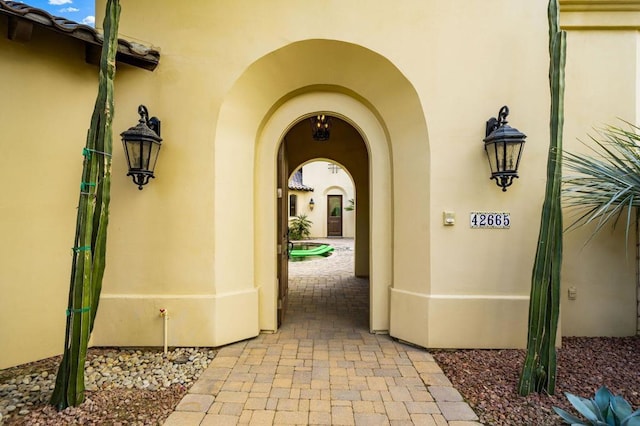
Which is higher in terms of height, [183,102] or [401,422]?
[183,102]

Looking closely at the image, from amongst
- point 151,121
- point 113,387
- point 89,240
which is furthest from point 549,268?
point 151,121

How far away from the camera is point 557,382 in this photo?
2812 mm

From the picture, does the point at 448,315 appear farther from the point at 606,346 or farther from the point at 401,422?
the point at 606,346

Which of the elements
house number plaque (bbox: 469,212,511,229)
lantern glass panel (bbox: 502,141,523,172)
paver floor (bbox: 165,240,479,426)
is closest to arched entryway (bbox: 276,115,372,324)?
paver floor (bbox: 165,240,479,426)

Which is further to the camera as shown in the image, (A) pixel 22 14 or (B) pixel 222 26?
(B) pixel 222 26

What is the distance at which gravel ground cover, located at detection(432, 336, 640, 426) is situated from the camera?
7.95 feet

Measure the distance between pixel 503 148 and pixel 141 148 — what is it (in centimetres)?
396

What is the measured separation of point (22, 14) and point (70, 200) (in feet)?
5.92

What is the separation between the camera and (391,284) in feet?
13.2

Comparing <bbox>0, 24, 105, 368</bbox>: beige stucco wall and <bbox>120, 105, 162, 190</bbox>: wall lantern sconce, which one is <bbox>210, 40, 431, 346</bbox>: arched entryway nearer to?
<bbox>120, 105, 162, 190</bbox>: wall lantern sconce

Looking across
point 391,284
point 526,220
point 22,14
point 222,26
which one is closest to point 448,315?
Result: point 391,284

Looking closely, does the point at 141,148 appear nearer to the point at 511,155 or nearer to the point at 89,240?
the point at 89,240

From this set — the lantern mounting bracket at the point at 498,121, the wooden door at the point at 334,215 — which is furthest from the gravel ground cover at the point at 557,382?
the wooden door at the point at 334,215

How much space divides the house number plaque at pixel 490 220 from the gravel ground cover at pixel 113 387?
3437 millimetres
